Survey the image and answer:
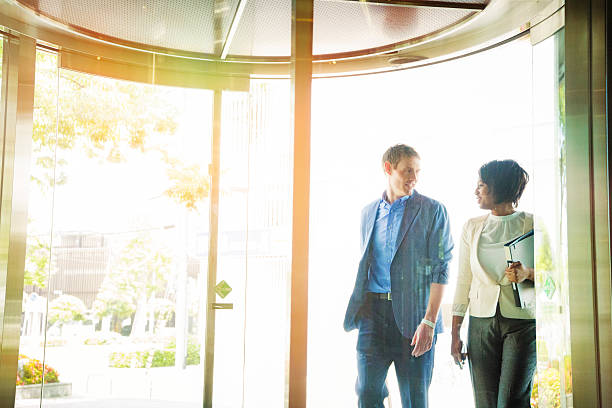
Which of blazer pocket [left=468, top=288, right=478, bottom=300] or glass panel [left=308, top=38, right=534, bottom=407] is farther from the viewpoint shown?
blazer pocket [left=468, top=288, right=478, bottom=300]

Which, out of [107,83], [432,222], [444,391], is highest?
[107,83]

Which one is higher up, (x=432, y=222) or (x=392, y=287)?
Result: (x=432, y=222)

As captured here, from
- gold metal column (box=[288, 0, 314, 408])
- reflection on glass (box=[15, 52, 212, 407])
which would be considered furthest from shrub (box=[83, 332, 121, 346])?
gold metal column (box=[288, 0, 314, 408])

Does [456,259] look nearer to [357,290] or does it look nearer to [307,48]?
[357,290]

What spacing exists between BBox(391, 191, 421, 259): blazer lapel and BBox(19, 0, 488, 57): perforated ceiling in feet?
3.10

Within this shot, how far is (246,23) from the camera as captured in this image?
11.2ft

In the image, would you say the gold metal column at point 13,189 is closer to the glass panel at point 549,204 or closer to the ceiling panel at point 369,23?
the ceiling panel at point 369,23

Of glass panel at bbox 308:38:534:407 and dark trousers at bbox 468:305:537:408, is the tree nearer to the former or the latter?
glass panel at bbox 308:38:534:407

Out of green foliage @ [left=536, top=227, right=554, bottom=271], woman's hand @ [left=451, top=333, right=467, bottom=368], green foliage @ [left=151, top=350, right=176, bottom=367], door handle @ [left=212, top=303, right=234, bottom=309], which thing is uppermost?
green foliage @ [left=536, top=227, right=554, bottom=271]

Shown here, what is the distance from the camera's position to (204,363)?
10.8ft

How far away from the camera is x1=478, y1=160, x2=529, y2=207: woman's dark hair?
3.40 m

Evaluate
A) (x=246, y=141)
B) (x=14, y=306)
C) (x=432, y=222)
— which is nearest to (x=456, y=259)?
(x=432, y=222)

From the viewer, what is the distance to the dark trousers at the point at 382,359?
10.5 ft

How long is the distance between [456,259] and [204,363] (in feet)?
5.02
